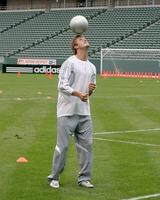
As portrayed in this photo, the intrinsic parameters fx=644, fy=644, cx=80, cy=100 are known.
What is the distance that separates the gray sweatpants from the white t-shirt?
4.4 inches

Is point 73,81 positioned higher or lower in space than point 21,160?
higher

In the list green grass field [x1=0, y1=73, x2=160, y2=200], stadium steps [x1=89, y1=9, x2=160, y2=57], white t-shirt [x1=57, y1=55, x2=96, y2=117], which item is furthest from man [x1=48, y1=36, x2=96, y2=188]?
stadium steps [x1=89, y1=9, x2=160, y2=57]

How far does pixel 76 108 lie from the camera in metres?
8.94

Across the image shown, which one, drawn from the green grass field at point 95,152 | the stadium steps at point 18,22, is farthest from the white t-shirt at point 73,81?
the stadium steps at point 18,22

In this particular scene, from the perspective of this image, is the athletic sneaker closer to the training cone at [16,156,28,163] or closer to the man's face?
the man's face

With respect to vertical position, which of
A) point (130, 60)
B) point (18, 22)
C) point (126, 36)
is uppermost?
point (126, 36)

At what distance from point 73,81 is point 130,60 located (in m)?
42.9

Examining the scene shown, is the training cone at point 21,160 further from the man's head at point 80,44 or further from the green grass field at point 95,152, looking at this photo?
the man's head at point 80,44

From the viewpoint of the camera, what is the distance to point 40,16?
68.8m

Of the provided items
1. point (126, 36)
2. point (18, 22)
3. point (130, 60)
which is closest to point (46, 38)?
point (18, 22)

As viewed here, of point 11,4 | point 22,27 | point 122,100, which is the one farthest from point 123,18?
point 122,100

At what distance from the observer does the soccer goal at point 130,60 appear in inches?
1992

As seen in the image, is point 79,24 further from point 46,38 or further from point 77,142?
point 46,38

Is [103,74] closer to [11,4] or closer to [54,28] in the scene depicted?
[54,28]
